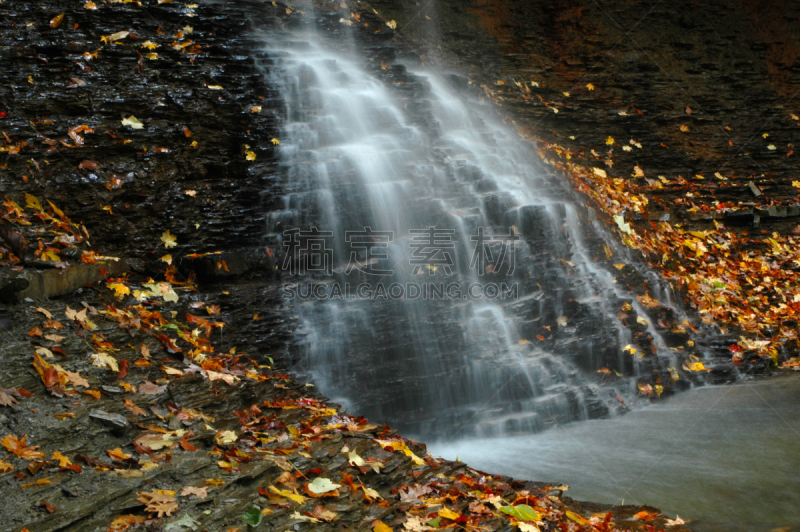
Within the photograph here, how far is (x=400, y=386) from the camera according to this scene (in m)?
4.84

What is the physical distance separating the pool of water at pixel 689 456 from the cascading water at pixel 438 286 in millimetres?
355

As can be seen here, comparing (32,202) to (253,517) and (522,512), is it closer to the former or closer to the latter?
(253,517)

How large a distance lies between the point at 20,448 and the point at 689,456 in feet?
15.5

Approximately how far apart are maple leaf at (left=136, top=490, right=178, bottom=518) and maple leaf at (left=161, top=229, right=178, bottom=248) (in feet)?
10.0

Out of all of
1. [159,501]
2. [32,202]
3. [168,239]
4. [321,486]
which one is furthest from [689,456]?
[32,202]

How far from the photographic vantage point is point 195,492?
2.42 metres

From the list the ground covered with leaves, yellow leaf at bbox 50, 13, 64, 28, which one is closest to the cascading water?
the ground covered with leaves

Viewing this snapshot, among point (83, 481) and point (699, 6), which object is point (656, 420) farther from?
point (699, 6)

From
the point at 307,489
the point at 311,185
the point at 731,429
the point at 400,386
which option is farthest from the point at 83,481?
the point at 731,429

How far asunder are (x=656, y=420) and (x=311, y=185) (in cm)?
443

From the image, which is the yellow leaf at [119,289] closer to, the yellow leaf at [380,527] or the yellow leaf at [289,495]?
the yellow leaf at [289,495]

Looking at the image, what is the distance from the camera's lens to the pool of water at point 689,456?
3521mm

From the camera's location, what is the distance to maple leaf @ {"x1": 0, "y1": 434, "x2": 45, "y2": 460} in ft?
7.80

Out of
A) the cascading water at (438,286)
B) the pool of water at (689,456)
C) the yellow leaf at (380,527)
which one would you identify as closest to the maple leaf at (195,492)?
the yellow leaf at (380,527)
